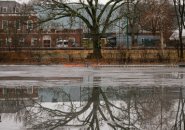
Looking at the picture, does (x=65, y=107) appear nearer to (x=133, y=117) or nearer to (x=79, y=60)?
(x=133, y=117)

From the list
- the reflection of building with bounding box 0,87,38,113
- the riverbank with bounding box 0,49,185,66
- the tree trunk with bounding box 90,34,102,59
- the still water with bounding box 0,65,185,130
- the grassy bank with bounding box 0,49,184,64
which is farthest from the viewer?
the tree trunk with bounding box 90,34,102,59

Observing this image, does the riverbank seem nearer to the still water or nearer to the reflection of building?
the reflection of building

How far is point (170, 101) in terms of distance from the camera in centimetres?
1534

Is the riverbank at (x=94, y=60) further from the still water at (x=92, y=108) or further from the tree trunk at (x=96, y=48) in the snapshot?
the still water at (x=92, y=108)

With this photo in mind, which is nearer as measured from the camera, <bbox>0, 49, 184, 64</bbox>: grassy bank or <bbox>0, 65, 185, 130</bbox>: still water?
<bbox>0, 65, 185, 130</bbox>: still water

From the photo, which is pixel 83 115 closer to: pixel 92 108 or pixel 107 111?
pixel 107 111

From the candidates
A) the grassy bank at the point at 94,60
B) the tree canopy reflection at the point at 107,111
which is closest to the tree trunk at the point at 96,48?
the grassy bank at the point at 94,60

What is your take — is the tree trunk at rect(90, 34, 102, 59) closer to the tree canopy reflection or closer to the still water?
the still water

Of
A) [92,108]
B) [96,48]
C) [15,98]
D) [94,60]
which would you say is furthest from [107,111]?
[96,48]

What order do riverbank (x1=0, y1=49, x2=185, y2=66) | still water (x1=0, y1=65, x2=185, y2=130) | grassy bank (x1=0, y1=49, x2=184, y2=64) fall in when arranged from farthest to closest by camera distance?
grassy bank (x1=0, y1=49, x2=184, y2=64)
riverbank (x1=0, y1=49, x2=185, y2=66)
still water (x1=0, y1=65, x2=185, y2=130)

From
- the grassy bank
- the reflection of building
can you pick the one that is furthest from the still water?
the grassy bank

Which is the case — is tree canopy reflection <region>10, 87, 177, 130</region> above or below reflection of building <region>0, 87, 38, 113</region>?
above

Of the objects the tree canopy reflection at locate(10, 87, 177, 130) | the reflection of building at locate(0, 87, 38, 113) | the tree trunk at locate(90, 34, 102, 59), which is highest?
the tree trunk at locate(90, 34, 102, 59)

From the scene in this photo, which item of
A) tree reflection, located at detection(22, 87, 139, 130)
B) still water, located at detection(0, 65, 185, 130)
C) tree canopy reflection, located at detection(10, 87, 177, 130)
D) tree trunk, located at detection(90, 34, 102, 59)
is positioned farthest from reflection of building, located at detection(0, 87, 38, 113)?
tree trunk, located at detection(90, 34, 102, 59)
